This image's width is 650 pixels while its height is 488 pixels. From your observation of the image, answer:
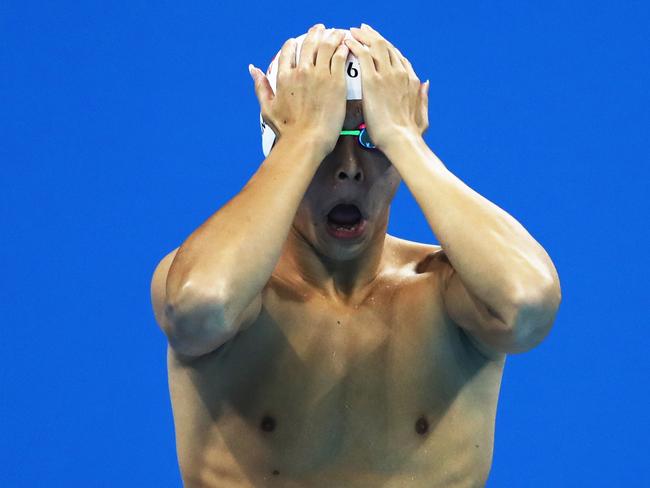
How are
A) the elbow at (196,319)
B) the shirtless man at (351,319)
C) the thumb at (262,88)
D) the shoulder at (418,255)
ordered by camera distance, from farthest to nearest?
1. the shoulder at (418,255)
2. the thumb at (262,88)
3. the shirtless man at (351,319)
4. the elbow at (196,319)

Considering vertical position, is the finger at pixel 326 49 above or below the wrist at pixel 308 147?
above

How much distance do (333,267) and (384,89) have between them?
0.28m

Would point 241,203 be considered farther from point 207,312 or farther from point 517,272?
point 517,272

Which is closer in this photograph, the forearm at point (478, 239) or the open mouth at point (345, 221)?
the forearm at point (478, 239)

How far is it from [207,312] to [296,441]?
34 cm

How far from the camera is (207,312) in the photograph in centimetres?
174

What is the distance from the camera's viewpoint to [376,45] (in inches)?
75.5

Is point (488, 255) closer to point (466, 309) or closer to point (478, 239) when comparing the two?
point (478, 239)

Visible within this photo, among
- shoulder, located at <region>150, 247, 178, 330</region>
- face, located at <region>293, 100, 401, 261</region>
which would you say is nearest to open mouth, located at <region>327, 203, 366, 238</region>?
face, located at <region>293, 100, 401, 261</region>

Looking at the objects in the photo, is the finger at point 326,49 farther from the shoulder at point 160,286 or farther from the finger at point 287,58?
the shoulder at point 160,286

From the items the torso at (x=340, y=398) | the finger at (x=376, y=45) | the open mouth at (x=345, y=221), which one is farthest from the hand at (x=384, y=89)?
the torso at (x=340, y=398)

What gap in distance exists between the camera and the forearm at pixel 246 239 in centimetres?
174

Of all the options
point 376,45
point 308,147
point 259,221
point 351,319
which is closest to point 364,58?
point 376,45

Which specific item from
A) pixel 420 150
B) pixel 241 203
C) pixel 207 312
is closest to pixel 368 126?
pixel 420 150
